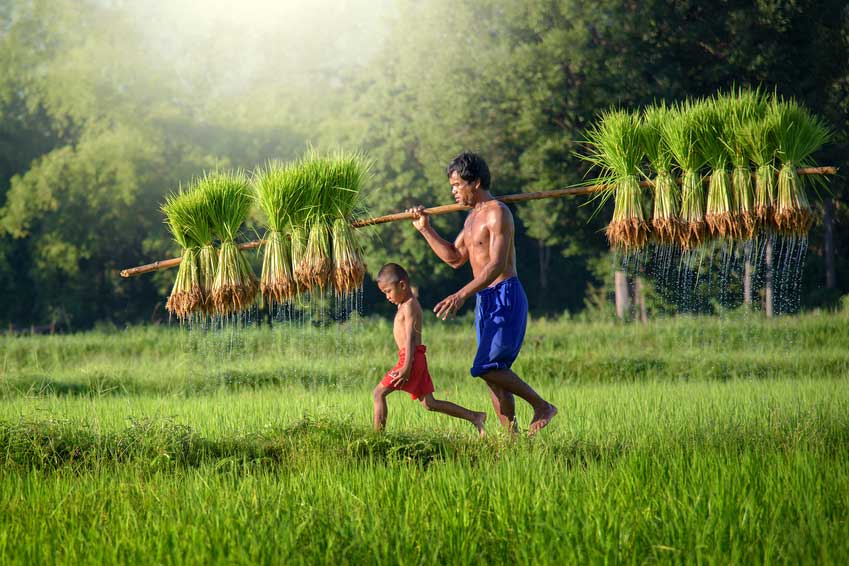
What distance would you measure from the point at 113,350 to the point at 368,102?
11.5 meters

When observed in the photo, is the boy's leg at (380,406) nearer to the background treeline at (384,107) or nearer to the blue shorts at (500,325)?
the blue shorts at (500,325)

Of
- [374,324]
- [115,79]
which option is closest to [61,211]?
[115,79]

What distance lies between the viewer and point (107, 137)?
30094mm

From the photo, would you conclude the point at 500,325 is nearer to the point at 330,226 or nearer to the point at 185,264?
the point at 330,226

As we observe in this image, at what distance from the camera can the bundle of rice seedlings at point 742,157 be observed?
24.4 ft

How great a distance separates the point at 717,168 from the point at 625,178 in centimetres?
68

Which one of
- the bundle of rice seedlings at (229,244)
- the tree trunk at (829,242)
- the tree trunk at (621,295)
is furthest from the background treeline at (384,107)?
the bundle of rice seedlings at (229,244)

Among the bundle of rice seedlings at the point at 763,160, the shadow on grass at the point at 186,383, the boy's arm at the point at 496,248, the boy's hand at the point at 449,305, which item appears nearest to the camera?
the boy's hand at the point at 449,305

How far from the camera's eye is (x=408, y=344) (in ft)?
25.0

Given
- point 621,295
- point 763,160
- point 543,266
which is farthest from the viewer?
point 543,266

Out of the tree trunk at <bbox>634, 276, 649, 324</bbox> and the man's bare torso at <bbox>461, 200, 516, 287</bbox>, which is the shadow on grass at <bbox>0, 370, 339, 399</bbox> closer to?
the man's bare torso at <bbox>461, 200, 516, 287</bbox>

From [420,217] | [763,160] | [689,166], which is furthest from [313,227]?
[763,160]

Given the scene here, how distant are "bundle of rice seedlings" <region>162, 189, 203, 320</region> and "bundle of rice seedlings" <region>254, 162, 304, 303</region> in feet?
1.69

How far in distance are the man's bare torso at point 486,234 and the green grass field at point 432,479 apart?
47.7 inches
